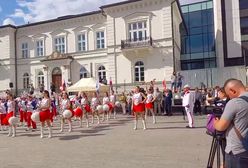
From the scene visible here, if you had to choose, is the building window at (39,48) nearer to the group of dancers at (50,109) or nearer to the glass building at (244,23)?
the group of dancers at (50,109)

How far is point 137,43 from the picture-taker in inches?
1507

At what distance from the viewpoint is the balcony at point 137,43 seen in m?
37.5

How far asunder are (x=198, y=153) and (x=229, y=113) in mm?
5710

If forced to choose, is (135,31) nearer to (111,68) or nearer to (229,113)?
(111,68)

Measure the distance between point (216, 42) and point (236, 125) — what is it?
40706 mm

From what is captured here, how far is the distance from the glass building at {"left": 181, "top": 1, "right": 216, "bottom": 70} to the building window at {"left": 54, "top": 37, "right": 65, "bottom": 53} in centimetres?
1784

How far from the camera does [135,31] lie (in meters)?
39.2

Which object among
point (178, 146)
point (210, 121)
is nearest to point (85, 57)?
point (178, 146)

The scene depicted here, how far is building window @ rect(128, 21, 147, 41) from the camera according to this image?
38625 mm

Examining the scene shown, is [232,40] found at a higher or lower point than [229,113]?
higher

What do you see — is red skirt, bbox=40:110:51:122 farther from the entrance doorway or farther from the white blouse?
the entrance doorway

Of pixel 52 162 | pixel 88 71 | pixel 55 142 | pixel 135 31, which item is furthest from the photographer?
pixel 88 71

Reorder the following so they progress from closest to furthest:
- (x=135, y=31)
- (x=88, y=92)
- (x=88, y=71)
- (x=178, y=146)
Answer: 1. (x=178, y=146)
2. (x=88, y=92)
3. (x=135, y=31)
4. (x=88, y=71)

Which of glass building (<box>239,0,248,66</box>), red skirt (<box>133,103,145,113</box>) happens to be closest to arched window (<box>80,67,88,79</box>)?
glass building (<box>239,0,248,66</box>)
